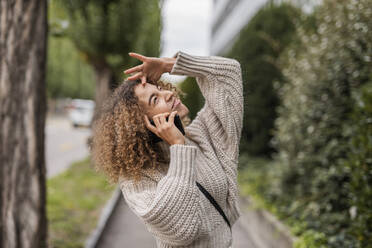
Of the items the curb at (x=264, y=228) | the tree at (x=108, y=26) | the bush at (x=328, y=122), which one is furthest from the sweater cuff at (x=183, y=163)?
the tree at (x=108, y=26)

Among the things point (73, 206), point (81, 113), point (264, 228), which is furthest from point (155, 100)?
point (81, 113)

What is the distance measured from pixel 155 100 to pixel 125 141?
0.92 feet

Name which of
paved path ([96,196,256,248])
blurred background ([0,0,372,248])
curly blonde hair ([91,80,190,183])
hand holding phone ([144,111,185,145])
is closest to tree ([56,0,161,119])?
blurred background ([0,0,372,248])

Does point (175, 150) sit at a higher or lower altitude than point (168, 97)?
lower

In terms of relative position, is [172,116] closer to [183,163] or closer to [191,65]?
[183,163]

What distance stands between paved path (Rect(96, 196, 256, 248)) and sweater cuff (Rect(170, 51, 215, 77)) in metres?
3.74

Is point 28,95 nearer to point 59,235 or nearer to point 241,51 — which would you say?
point 59,235

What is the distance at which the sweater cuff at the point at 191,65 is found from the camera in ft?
6.34

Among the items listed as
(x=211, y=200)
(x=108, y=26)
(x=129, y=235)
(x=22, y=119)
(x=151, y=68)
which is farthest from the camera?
(x=108, y=26)

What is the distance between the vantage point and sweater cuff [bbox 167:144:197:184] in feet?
5.46

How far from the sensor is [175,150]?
1.70m

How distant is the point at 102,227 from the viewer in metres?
5.55

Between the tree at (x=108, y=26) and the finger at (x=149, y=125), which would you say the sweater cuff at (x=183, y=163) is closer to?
the finger at (x=149, y=125)

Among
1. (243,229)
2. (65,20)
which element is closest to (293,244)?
(243,229)
